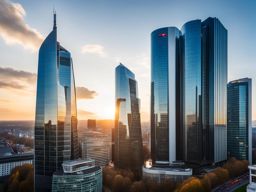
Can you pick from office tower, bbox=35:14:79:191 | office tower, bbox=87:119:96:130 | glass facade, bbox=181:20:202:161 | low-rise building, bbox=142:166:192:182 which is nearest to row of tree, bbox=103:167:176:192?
low-rise building, bbox=142:166:192:182

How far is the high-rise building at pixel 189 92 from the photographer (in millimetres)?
94750

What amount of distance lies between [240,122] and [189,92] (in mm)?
33659

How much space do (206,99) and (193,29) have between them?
2902 centimetres

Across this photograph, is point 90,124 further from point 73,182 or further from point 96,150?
point 73,182

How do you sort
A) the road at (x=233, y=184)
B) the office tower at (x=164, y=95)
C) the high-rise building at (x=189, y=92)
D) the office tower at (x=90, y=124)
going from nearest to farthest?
1. the road at (x=233, y=184)
2. the high-rise building at (x=189, y=92)
3. the office tower at (x=164, y=95)
4. the office tower at (x=90, y=124)

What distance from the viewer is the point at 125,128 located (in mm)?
98250

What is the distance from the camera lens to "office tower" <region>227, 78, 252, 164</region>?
351 feet

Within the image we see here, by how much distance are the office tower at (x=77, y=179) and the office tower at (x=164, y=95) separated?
42139mm

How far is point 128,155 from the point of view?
99125mm

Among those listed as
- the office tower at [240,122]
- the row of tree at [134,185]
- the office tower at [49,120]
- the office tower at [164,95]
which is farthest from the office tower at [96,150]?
the office tower at [240,122]

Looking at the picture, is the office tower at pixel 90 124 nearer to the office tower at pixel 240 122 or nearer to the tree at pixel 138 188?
the office tower at pixel 240 122

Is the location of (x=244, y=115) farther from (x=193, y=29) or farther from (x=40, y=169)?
(x=40, y=169)

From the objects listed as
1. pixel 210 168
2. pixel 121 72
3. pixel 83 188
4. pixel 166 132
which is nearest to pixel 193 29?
pixel 121 72

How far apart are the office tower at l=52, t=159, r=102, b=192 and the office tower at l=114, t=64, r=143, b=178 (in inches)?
1408
